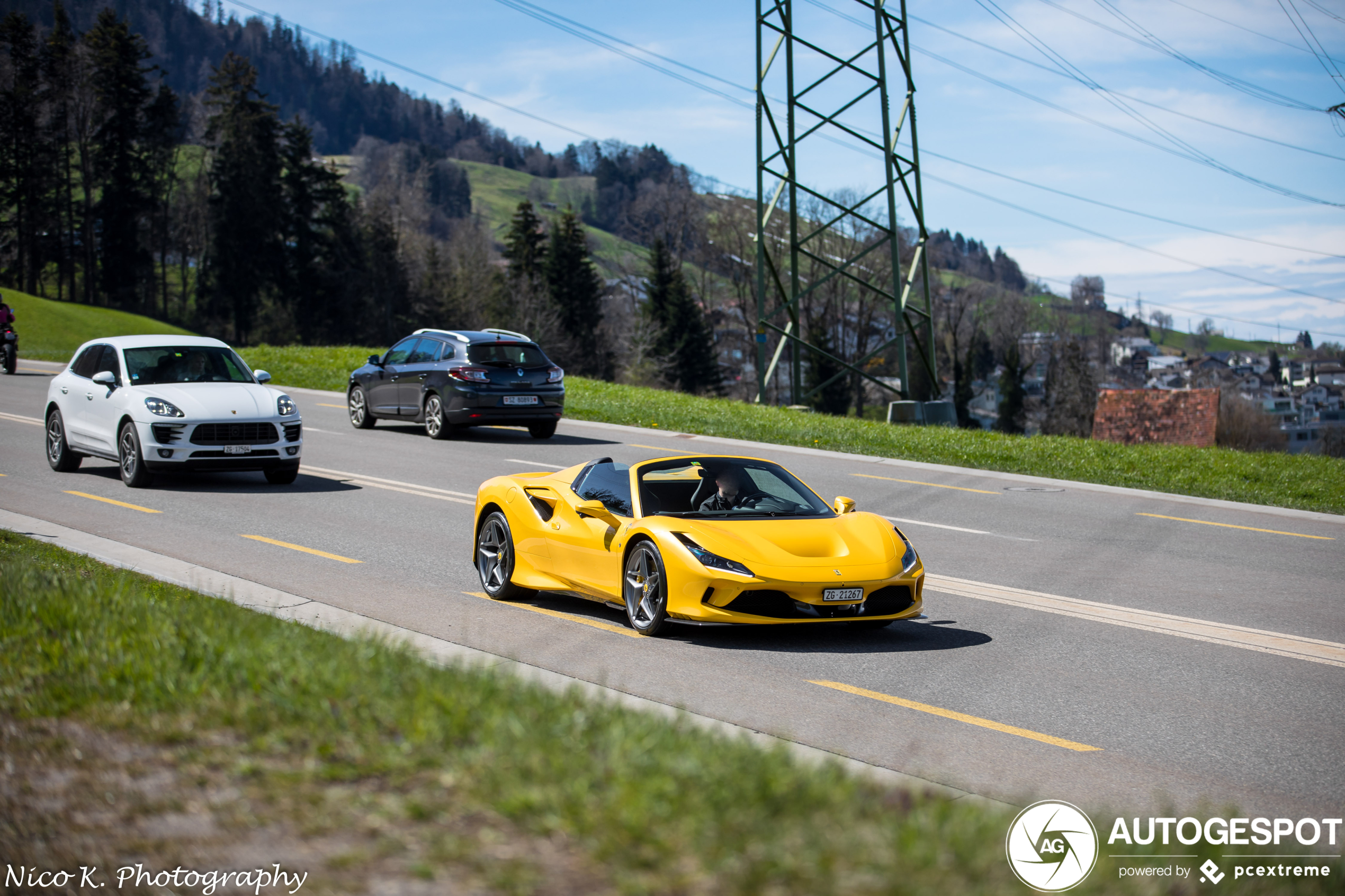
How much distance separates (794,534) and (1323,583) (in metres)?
5.62

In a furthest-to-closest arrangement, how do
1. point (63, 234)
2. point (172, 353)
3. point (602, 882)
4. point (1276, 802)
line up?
point (63, 234) < point (172, 353) < point (1276, 802) < point (602, 882)

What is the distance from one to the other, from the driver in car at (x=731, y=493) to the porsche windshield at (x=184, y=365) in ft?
29.4

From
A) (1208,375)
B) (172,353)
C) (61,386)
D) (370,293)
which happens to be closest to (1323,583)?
(172,353)

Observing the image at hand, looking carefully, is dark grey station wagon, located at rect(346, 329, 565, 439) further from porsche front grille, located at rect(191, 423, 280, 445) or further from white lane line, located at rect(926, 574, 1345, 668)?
white lane line, located at rect(926, 574, 1345, 668)

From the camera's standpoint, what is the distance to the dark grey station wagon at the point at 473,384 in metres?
21.2

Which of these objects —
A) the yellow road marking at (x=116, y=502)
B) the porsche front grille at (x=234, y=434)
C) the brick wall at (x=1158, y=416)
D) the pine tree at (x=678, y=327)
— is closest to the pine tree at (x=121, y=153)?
the pine tree at (x=678, y=327)

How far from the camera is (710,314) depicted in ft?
300

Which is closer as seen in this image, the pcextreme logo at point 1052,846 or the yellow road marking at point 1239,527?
the pcextreme logo at point 1052,846

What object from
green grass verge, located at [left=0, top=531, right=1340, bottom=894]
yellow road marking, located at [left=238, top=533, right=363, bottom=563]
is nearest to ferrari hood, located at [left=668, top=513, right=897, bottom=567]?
green grass verge, located at [left=0, top=531, right=1340, bottom=894]

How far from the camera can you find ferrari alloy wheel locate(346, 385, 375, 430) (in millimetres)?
23031

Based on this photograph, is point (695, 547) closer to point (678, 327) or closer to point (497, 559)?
point (497, 559)

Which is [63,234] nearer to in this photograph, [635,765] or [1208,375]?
[635,765]

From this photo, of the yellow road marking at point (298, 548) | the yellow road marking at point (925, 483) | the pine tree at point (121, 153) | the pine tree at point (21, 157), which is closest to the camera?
the yellow road marking at point (298, 548)

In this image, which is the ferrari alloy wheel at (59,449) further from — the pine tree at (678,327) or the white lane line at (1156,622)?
the pine tree at (678,327)
